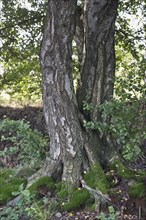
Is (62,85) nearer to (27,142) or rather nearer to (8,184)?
(27,142)

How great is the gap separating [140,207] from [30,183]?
53.8 inches

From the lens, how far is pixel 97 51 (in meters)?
4.16

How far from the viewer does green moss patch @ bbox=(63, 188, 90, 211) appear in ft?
10.7

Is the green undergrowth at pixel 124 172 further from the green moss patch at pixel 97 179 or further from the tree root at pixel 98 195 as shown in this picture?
the tree root at pixel 98 195

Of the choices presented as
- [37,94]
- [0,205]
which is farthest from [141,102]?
[37,94]

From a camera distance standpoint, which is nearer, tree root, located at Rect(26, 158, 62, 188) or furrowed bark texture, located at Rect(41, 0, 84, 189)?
furrowed bark texture, located at Rect(41, 0, 84, 189)

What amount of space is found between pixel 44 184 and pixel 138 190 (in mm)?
1099

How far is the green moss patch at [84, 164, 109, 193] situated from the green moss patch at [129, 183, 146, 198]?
0.28 m

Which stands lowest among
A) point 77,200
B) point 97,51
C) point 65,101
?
point 77,200

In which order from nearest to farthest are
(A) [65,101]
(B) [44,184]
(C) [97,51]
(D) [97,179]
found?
1. (D) [97,179]
2. (B) [44,184]
3. (A) [65,101]
4. (C) [97,51]

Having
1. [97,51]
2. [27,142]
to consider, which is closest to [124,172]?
[27,142]

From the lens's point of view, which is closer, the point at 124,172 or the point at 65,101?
the point at 124,172

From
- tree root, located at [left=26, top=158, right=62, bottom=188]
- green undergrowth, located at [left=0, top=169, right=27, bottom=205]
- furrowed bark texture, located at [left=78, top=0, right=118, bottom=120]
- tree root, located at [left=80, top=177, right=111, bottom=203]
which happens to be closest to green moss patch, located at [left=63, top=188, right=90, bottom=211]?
tree root, located at [left=80, top=177, right=111, bottom=203]

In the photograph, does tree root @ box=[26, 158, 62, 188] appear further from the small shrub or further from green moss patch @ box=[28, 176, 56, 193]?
the small shrub
